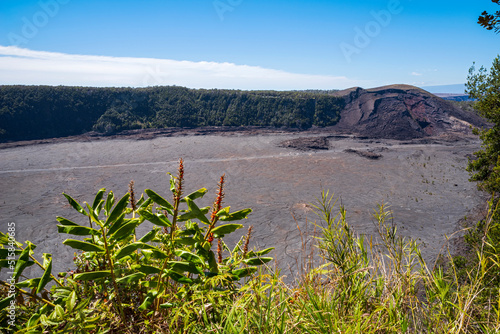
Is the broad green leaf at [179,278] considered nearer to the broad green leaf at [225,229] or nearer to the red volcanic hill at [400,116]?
the broad green leaf at [225,229]

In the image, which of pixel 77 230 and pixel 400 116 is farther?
pixel 400 116

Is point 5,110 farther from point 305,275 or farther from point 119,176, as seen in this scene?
point 305,275

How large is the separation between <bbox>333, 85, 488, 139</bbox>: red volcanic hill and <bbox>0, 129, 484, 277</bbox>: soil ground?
3163 mm

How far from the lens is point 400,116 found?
1323 inches

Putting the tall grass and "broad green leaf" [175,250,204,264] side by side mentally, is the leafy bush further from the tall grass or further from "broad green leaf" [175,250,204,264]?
the tall grass

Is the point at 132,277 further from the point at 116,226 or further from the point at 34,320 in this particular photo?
the point at 34,320

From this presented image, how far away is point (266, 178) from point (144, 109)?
84.9 ft

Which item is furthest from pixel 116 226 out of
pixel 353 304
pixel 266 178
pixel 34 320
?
pixel 266 178

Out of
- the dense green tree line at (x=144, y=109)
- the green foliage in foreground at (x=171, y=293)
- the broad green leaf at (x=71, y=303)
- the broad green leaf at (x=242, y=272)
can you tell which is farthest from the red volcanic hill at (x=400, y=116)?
the broad green leaf at (x=71, y=303)

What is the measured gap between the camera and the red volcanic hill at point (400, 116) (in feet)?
104

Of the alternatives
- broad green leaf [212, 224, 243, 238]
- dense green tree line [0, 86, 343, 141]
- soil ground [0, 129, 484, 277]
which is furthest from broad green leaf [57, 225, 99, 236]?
dense green tree line [0, 86, 343, 141]

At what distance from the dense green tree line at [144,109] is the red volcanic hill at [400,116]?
8.61ft

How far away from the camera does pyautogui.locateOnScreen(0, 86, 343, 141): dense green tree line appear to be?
30266 mm

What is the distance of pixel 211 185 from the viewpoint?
1620 cm
